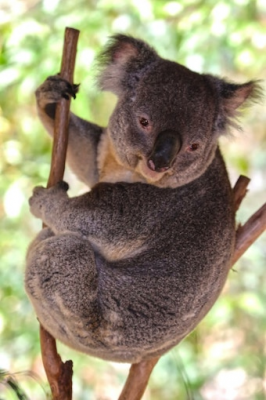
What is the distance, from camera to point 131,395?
246cm

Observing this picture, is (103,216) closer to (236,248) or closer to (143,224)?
(143,224)

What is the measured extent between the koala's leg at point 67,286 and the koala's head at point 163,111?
40 centimetres

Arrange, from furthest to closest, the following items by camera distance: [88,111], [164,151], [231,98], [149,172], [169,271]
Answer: [88,111], [231,98], [169,271], [149,172], [164,151]

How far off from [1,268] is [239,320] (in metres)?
1.91

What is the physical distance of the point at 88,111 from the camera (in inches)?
147

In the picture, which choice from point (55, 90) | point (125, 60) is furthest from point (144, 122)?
point (55, 90)

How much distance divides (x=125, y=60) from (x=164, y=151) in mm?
580

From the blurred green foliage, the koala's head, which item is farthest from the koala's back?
the blurred green foliage

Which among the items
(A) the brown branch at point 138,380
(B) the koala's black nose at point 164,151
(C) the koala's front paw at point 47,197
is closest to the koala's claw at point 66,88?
(C) the koala's front paw at point 47,197

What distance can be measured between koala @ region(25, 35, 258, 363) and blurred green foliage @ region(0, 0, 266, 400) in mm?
998

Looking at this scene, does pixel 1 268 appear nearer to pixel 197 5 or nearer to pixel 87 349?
pixel 87 349

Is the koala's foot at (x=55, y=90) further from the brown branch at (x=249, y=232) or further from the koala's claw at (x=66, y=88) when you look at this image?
the brown branch at (x=249, y=232)

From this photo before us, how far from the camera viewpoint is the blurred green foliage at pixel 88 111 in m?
3.68

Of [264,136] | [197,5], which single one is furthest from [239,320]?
[197,5]
